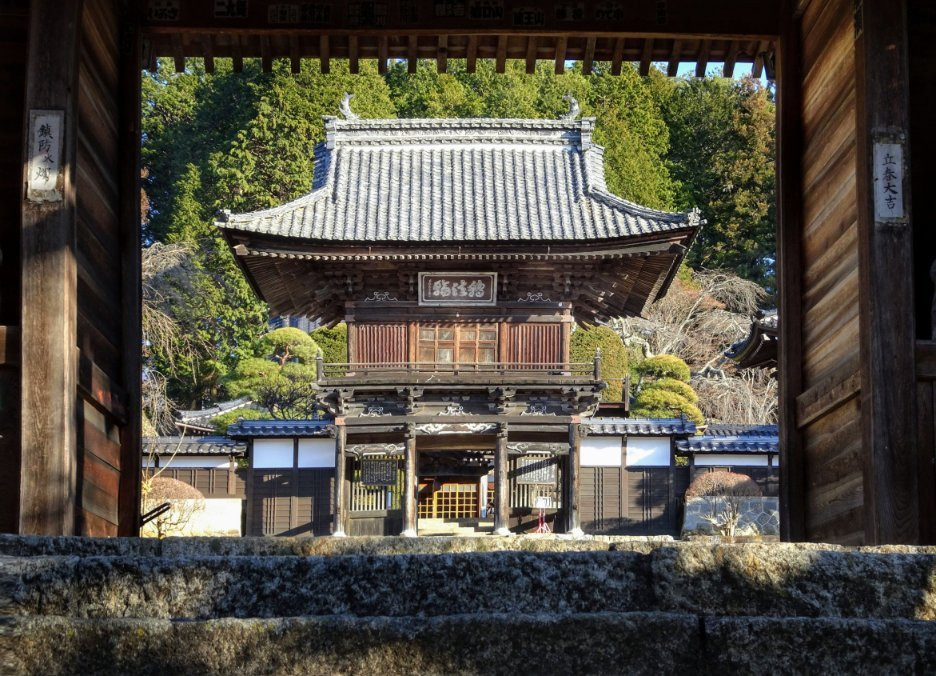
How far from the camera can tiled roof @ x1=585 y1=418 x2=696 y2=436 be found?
2936cm

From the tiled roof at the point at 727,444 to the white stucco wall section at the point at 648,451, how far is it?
319mm

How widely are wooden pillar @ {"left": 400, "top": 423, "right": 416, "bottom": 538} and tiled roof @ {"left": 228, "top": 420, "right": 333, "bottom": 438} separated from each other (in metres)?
2.46

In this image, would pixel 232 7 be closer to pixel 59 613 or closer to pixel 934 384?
pixel 934 384

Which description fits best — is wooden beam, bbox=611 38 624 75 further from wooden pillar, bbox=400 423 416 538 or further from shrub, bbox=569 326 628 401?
shrub, bbox=569 326 628 401

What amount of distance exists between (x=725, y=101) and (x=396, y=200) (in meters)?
25.9

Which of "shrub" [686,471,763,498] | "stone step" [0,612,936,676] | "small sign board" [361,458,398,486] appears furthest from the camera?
"shrub" [686,471,763,498]

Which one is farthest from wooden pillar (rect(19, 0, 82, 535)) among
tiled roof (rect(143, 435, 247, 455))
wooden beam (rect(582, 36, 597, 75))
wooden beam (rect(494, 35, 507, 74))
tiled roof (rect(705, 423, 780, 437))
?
tiled roof (rect(705, 423, 780, 437))

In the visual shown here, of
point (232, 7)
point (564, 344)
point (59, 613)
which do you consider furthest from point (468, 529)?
point (59, 613)

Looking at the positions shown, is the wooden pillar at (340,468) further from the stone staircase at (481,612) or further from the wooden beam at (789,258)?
the stone staircase at (481,612)

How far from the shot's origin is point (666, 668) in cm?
Result: 335

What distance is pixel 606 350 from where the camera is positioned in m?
40.0

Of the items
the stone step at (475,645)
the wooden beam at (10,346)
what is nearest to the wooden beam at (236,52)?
the wooden beam at (10,346)

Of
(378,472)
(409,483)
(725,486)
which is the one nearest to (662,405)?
(725,486)

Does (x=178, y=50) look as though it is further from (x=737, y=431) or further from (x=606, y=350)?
(x=606, y=350)
